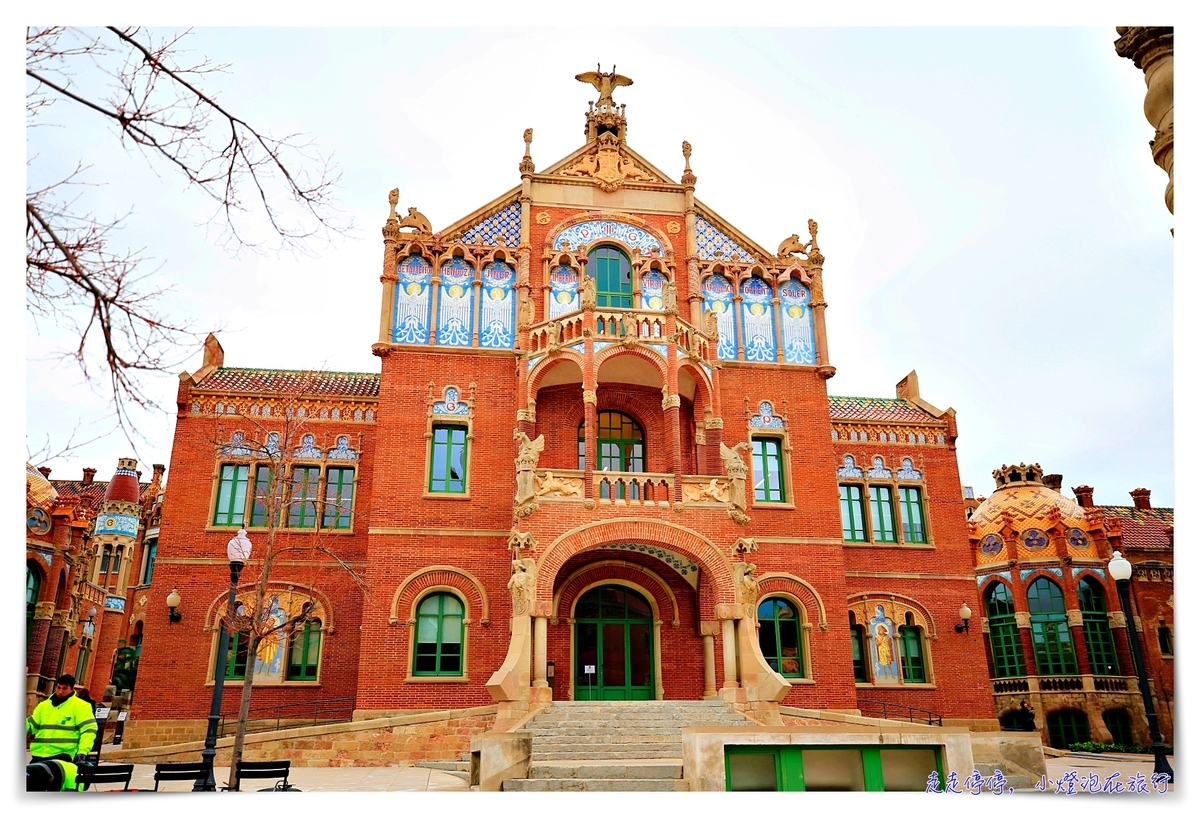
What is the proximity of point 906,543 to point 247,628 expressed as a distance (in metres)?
16.7

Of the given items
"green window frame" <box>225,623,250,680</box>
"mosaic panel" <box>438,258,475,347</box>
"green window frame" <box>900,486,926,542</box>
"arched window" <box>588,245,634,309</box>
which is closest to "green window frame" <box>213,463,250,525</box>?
"green window frame" <box>225,623,250,680</box>

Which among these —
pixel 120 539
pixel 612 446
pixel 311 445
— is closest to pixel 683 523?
pixel 612 446

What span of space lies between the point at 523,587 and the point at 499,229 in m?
9.57

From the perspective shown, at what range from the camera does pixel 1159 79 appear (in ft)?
26.2

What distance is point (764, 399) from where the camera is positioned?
22.8m

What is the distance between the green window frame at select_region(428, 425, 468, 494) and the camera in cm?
2109

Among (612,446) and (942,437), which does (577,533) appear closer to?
(612,446)

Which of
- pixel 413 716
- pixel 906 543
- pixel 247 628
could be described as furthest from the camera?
pixel 906 543

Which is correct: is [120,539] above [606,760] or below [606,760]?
above

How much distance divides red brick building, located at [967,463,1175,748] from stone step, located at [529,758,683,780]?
22388 mm

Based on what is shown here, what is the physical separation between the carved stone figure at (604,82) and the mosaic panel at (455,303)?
5977mm

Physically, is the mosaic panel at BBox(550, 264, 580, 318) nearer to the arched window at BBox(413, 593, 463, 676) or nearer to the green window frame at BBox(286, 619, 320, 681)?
the arched window at BBox(413, 593, 463, 676)

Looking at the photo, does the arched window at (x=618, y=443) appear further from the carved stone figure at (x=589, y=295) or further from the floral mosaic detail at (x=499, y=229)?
the floral mosaic detail at (x=499, y=229)

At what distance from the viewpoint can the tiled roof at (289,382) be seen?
76.6 feet
